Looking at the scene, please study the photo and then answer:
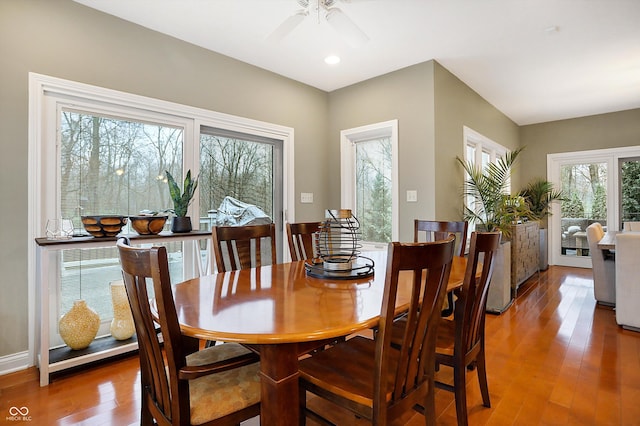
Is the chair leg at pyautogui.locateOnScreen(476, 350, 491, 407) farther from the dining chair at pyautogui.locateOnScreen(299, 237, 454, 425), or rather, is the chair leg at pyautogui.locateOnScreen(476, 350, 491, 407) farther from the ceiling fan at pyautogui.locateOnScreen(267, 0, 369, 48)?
the ceiling fan at pyautogui.locateOnScreen(267, 0, 369, 48)

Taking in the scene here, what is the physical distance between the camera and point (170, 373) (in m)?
1.01

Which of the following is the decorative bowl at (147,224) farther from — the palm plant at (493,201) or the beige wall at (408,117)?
the palm plant at (493,201)

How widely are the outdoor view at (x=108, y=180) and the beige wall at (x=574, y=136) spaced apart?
6043 mm

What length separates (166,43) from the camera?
9.47 feet

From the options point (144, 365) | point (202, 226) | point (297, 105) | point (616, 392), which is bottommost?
point (616, 392)

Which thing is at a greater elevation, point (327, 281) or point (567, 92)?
point (567, 92)

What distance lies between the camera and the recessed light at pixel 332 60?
3.36 m

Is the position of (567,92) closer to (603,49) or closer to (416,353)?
(603,49)

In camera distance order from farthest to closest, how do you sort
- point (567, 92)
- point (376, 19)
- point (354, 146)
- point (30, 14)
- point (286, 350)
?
point (567, 92)
point (354, 146)
point (376, 19)
point (30, 14)
point (286, 350)

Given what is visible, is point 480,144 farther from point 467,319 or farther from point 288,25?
point 467,319

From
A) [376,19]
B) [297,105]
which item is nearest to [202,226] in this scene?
[297,105]

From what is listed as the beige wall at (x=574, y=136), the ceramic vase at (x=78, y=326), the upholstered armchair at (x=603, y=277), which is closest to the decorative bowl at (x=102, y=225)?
the ceramic vase at (x=78, y=326)

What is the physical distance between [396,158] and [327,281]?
97.0 inches

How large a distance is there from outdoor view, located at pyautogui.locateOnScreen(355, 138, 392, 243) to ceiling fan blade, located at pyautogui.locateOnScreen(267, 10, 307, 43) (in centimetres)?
203
